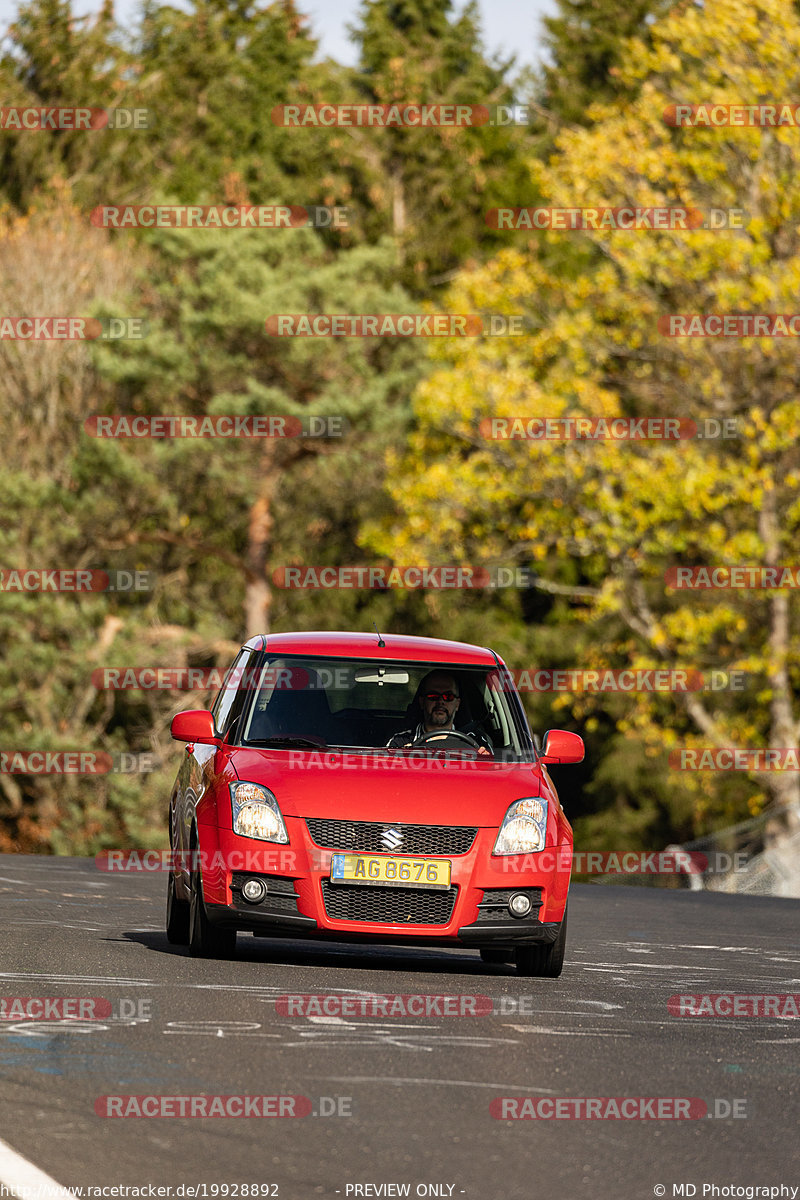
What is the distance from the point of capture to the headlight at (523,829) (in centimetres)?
1034

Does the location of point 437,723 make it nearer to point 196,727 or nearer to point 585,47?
point 196,727

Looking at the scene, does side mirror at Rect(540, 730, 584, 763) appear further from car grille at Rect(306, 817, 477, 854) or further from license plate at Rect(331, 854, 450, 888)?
license plate at Rect(331, 854, 450, 888)

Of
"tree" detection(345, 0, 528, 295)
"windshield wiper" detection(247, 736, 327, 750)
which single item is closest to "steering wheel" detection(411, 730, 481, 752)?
"windshield wiper" detection(247, 736, 327, 750)

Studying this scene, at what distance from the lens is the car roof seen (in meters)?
11.4

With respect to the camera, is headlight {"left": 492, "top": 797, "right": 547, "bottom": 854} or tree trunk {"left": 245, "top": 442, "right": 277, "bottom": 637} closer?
headlight {"left": 492, "top": 797, "right": 547, "bottom": 854}

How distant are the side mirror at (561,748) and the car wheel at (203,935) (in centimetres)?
Result: 191

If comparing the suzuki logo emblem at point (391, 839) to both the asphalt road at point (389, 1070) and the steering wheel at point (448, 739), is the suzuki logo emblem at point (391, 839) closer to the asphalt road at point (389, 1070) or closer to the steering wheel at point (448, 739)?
the asphalt road at point (389, 1070)

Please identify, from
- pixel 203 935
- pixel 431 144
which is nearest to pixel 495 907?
→ pixel 203 935

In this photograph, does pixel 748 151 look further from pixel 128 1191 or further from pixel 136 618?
pixel 128 1191

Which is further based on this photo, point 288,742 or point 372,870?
point 288,742

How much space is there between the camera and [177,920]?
38.1 ft

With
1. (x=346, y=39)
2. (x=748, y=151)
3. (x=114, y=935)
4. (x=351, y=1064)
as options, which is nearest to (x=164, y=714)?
(x=748, y=151)

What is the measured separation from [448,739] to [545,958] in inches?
51.4

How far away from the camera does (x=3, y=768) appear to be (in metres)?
44.7
